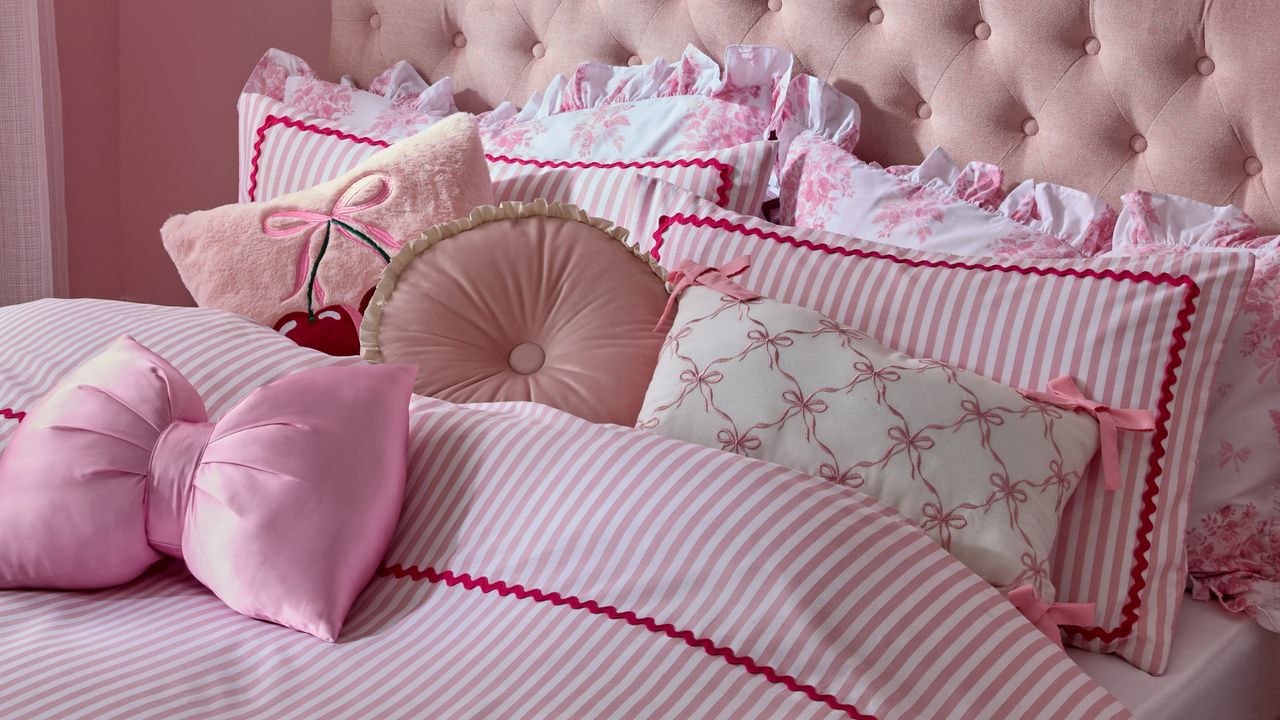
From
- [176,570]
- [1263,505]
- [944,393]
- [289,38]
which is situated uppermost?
[289,38]

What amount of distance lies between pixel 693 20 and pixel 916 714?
126 centimetres

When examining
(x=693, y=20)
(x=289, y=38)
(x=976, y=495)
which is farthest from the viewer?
(x=289, y=38)

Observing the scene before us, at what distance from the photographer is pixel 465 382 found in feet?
4.29

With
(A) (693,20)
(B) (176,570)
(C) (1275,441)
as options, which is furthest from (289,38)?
(C) (1275,441)

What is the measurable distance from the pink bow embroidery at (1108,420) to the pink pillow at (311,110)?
3.66ft

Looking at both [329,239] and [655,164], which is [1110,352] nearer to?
[655,164]

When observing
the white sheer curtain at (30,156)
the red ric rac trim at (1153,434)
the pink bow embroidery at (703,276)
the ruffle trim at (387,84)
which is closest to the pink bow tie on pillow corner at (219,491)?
the pink bow embroidery at (703,276)

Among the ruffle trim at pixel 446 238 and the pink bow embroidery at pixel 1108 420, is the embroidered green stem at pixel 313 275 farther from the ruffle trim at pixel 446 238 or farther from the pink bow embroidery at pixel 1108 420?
the pink bow embroidery at pixel 1108 420

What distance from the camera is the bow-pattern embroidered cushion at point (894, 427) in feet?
3.61

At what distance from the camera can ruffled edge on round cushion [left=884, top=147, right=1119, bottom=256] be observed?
1.48 m

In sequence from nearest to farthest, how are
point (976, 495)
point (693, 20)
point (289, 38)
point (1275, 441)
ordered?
1. point (976, 495)
2. point (1275, 441)
3. point (693, 20)
4. point (289, 38)

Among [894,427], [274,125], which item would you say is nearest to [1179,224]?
[894,427]

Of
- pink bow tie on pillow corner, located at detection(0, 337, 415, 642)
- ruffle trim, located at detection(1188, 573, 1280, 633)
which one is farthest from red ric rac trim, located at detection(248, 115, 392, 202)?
ruffle trim, located at detection(1188, 573, 1280, 633)

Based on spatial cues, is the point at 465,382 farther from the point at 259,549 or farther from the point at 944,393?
the point at 944,393
